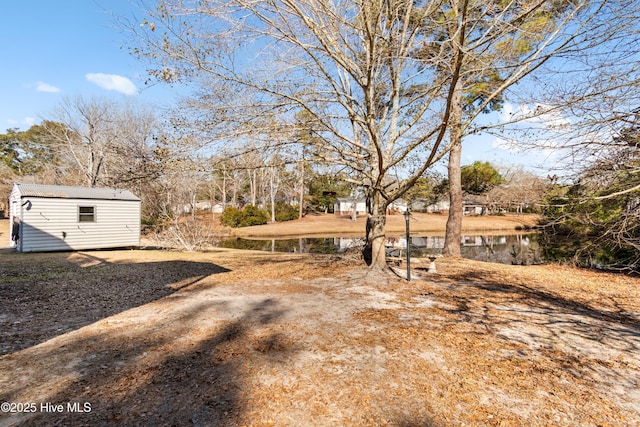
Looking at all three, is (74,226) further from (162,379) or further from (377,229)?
(162,379)

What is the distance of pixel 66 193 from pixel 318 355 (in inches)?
548

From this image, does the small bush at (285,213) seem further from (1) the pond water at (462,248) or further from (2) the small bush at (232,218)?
(1) the pond water at (462,248)

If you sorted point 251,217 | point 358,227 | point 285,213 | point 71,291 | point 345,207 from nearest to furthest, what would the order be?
point 71,291
point 251,217
point 358,227
point 285,213
point 345,207

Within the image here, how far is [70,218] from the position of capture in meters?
12.7

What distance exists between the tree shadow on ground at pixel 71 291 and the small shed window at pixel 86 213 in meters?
3.69

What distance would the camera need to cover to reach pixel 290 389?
2.68 meters

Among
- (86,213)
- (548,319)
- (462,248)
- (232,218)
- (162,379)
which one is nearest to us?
(162,379)

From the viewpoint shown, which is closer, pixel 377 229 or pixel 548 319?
pixel 548 319

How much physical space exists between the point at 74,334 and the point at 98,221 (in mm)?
11559

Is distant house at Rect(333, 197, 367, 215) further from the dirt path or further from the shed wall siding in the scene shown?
the dirt path

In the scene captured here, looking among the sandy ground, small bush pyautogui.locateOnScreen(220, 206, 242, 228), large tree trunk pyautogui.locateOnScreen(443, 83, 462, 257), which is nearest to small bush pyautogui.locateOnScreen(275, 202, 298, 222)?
the sandy ground

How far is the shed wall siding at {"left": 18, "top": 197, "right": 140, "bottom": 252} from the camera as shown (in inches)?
464

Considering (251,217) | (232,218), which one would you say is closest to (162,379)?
(232,218)

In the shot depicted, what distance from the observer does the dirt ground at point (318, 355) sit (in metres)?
2.38
